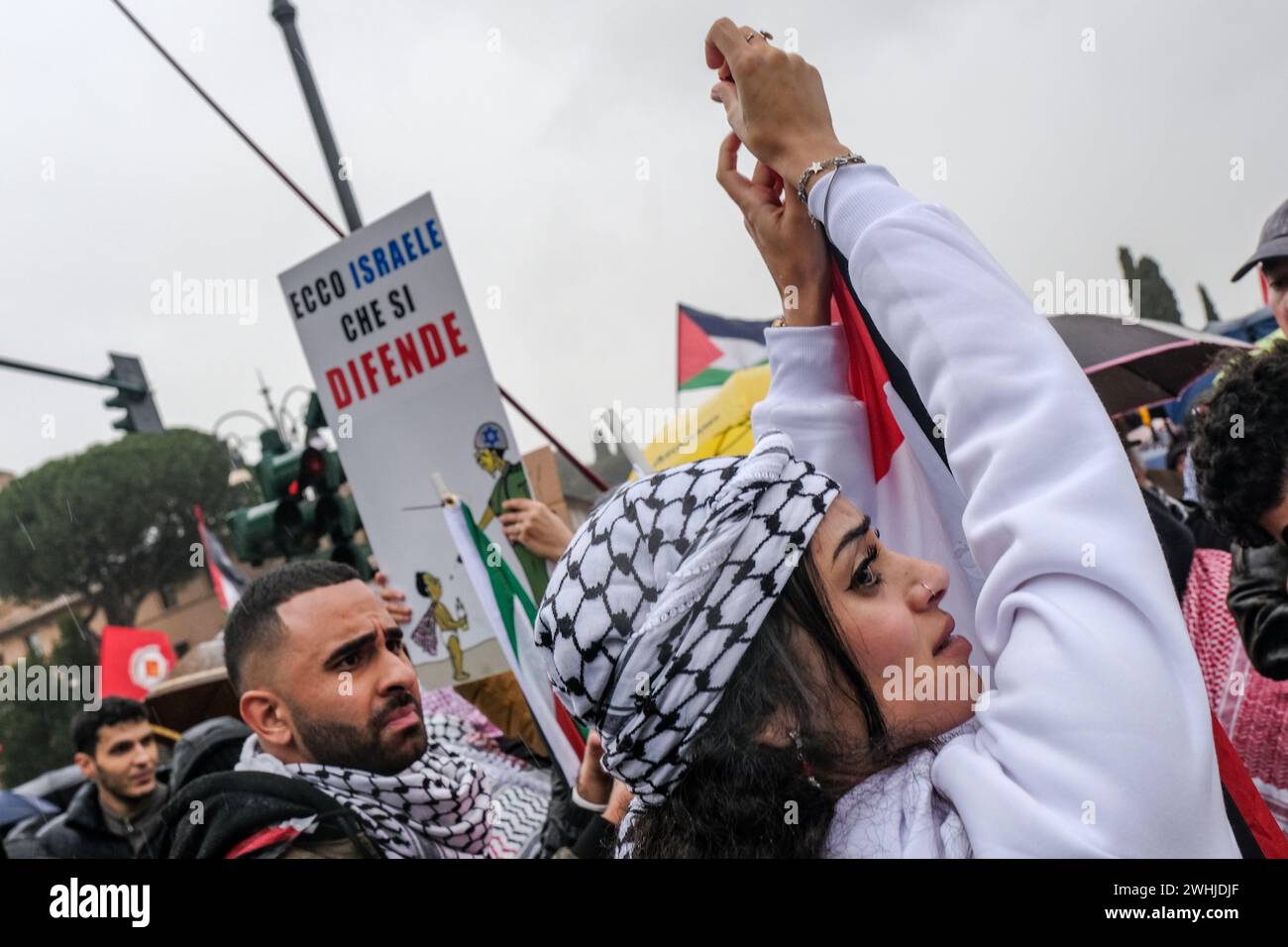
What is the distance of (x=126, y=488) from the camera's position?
35812 millimetres

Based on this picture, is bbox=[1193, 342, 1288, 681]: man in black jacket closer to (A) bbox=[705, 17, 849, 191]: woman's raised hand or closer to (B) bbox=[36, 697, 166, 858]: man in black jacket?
(A) bbox=[705, 17, 849, 191]: woman's raised hand

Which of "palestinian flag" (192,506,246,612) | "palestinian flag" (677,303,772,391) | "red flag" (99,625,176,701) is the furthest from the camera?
"palestinian flag" (677,303,772,391)

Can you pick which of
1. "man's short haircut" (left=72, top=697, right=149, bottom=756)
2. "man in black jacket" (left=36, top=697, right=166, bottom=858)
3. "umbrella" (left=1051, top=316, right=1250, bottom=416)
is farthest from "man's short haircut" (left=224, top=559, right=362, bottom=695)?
"man's short haircut" (left=72, top=697, right=149, bottom=756)

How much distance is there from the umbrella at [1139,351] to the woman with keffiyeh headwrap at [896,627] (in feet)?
9.74

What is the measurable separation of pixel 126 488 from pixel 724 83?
3803cm

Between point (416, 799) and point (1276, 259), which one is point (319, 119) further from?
point (1276, 259)

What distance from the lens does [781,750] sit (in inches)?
45.9

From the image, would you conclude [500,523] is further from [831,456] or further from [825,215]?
[825,215]

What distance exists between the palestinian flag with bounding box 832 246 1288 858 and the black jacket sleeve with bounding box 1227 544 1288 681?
1.09 meters

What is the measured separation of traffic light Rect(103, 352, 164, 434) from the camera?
9.74m
